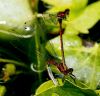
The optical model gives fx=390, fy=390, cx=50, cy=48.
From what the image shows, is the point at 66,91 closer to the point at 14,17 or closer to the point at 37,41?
the point at 37,41

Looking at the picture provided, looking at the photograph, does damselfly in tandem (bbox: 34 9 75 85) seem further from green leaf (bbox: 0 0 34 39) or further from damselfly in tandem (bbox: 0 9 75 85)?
green leaf (bbox: 0 0 34 39)

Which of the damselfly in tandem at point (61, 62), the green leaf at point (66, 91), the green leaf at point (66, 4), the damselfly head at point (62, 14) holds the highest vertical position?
the green leaf at point (66, 4)

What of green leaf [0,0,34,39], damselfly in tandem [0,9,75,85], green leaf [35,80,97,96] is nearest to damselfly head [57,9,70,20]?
damselfly in tandem [0,9,75,85]

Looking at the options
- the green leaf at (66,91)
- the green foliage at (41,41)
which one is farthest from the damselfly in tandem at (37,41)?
the green leaf at (66,91)

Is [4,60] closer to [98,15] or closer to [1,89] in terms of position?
[1,89]

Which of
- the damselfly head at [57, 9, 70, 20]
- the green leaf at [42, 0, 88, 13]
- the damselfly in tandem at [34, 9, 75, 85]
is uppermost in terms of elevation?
the green leaf at [42, 0, 88, 13]

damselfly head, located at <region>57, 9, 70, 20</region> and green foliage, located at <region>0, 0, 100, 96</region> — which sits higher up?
damselfly head, located at <region>57, 9, 70, 20</region>

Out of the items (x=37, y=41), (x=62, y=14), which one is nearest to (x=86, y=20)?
(x=62, y=14)

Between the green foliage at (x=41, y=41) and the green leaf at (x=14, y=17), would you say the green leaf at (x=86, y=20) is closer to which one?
the green foliage at (x=41, y=41)

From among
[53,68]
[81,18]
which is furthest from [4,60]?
[81,18]

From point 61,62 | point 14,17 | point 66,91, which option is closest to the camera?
point 66,91

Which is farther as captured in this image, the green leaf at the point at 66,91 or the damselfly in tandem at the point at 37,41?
the damselfly in tandem at the point at 37,41
